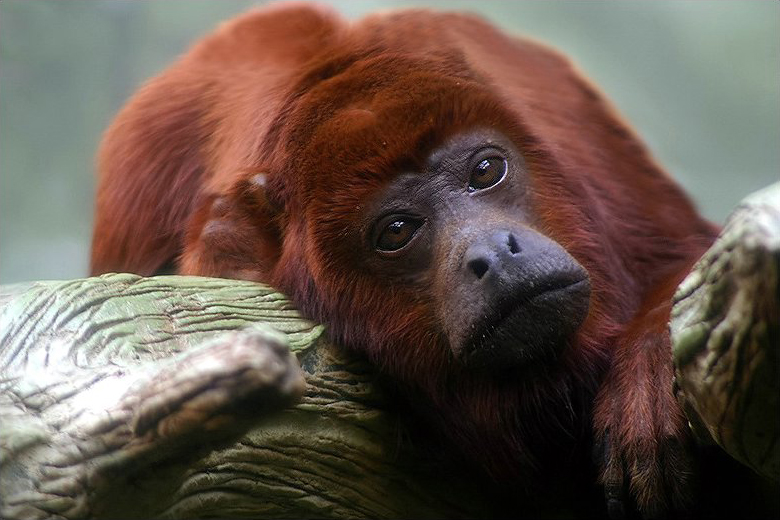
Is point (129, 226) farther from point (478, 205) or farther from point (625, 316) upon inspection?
point (625, 316)

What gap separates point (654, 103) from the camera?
6.88 m

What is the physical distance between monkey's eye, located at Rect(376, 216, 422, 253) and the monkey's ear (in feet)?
1.12

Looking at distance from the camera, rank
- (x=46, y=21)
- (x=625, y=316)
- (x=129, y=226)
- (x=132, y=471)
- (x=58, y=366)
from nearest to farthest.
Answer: (x=132, y=471)
(x=58, y=366)
(x=625, y=316)
(x=129, y=226)
(x=46, y=21)

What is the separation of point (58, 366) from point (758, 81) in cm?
592

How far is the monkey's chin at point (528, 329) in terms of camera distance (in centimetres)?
224

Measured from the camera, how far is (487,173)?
2.52 meters

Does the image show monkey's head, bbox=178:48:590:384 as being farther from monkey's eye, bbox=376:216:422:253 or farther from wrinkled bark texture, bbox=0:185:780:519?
wrinkled bark texture, bbox=0:185:780:519

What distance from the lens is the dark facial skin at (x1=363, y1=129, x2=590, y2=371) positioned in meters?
2.23

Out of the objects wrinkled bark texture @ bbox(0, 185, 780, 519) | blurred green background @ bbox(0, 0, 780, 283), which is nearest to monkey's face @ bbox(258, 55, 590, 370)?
wrinkled bark texture @ bbox(0, 185, 780, 519)

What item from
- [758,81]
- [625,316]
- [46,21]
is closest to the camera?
[625,316]

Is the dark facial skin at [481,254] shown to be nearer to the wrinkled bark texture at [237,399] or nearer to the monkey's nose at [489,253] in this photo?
the monkey's nose at [489,253]

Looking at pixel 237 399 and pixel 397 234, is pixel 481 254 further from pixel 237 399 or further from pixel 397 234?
pixel 237 399

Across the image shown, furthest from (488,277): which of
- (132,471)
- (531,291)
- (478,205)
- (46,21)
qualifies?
(46,21)

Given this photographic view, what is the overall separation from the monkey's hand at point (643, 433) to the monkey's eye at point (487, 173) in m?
0.57
